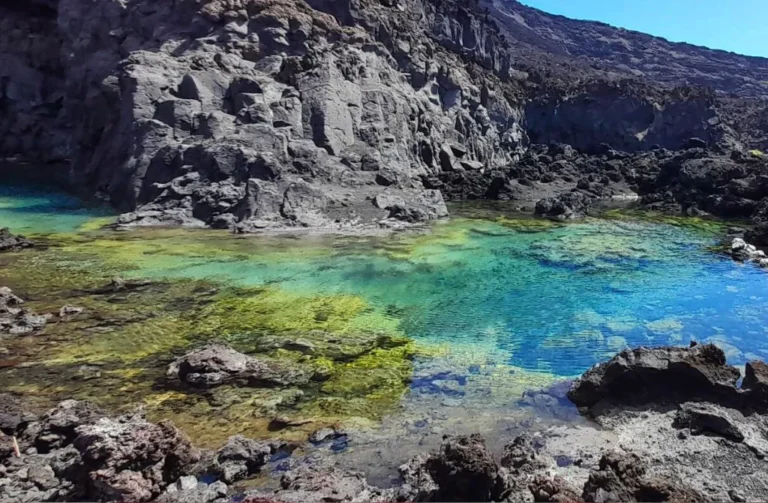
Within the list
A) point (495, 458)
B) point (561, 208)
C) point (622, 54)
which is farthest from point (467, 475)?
point (622, 54)

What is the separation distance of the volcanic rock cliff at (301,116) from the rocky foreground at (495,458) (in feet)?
69.7

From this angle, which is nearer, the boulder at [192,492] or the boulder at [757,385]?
the boulder at [192,492]

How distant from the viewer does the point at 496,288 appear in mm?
21062

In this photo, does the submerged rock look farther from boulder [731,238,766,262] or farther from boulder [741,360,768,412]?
boulder [741,360,768,412]

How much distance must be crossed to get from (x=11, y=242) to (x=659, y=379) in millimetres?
25033

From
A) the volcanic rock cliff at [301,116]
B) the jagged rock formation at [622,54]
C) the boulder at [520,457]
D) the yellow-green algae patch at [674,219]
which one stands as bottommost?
the boulder at [520,457]

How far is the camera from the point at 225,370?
479 inches

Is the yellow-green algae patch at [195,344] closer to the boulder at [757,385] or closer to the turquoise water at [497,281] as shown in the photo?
the turquoise water at [497,281]

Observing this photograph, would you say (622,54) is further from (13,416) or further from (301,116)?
(13,416)

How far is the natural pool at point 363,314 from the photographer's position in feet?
37.6

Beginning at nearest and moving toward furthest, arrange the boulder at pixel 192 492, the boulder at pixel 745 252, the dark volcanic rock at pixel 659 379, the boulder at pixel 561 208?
the boulder at pixel 192 492, the dark volcanic rock at pixel 659 379, the boulder at pixel 745 252, the boulder at pixel 561 208

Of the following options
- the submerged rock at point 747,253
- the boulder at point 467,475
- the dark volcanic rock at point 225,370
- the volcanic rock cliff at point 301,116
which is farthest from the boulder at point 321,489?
the submerged rock at point 747,253

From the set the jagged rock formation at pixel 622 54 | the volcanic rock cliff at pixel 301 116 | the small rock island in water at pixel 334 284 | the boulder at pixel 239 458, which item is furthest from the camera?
the jagged rock formation at pixel 622 54

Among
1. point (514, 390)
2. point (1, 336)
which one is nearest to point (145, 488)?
point (514, 390)
